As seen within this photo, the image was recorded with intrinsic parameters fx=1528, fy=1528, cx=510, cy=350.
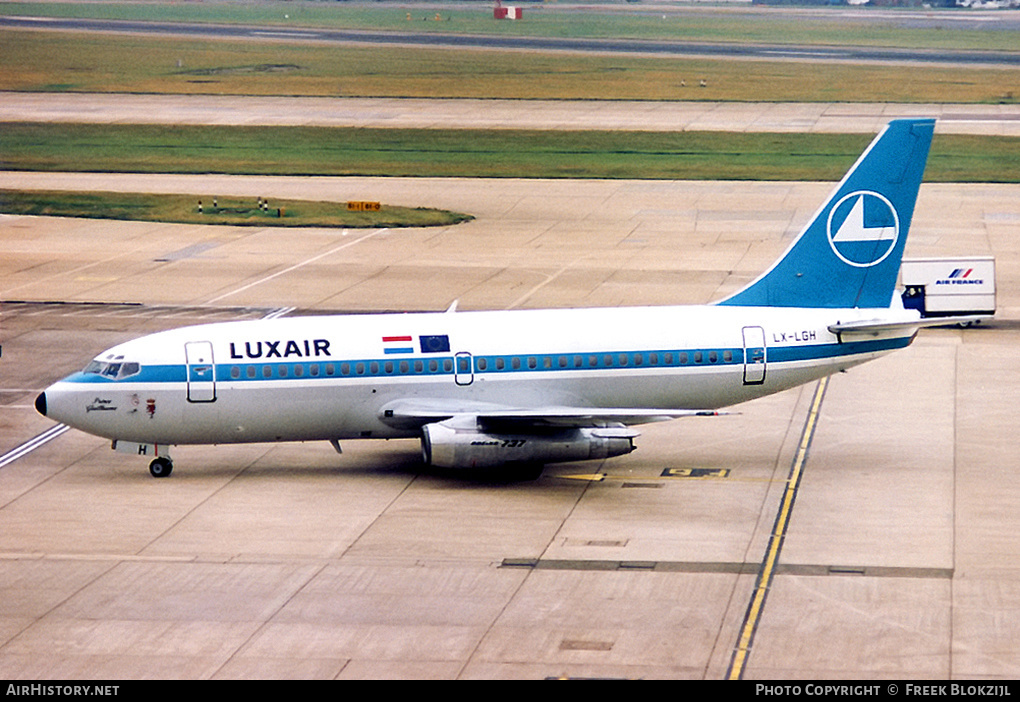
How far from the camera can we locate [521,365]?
37000 millimetres

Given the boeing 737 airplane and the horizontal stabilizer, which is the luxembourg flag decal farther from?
the horizontal stabilizer

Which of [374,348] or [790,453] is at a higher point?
[374,348]

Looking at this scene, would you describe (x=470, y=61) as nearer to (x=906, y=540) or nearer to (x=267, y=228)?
(x=267, y=228)

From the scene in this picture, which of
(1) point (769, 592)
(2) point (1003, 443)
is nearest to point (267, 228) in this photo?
(2) point (1003, 443)

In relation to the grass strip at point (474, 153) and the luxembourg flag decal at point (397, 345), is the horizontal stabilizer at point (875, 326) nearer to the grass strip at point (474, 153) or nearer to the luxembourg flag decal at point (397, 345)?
the luxembourg flag decal at point (397, 345)

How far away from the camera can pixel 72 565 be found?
3083 cm

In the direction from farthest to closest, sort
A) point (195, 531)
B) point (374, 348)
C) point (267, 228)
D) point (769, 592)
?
point (267, 228) < point (374, 348) < point (195, 531) < point (769, 592)

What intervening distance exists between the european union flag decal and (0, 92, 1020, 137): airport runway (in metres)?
67.6

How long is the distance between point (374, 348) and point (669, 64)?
98.5 metres

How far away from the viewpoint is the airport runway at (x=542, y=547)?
85.1 feet

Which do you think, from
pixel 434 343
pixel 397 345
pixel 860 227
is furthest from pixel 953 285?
pixel 397 345

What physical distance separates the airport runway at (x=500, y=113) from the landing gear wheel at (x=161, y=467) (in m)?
68.9

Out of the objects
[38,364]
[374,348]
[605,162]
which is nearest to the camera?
[374,348]

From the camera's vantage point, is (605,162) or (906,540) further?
(605,162)
